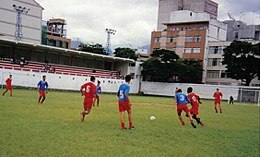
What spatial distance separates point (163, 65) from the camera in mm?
59375

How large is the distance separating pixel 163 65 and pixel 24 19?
26.1 m

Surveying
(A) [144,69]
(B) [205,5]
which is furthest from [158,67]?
(B) [205,5]

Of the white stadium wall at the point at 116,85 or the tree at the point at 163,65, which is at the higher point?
the tree at the point at 163,65

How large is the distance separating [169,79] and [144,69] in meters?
5.14

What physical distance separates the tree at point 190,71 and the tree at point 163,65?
153 cm

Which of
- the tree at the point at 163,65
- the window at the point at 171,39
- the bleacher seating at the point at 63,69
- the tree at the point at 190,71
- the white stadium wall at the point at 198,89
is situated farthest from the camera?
the window at the point at 171,39

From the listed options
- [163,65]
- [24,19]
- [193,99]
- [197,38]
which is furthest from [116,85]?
[193,99]

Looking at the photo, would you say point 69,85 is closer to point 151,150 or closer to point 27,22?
point 27,22

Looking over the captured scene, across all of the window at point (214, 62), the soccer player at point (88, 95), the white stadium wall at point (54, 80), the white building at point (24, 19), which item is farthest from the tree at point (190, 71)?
the soccer player at point (88, 95)

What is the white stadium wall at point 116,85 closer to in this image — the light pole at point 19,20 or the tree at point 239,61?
→ the tree at point 239,61

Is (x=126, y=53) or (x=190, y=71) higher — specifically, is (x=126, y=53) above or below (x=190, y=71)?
above

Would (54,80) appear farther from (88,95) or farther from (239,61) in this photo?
(88,95)

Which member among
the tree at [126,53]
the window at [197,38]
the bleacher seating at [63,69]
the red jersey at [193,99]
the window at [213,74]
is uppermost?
the window at [197,38]

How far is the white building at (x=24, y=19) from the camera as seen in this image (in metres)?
39.9
